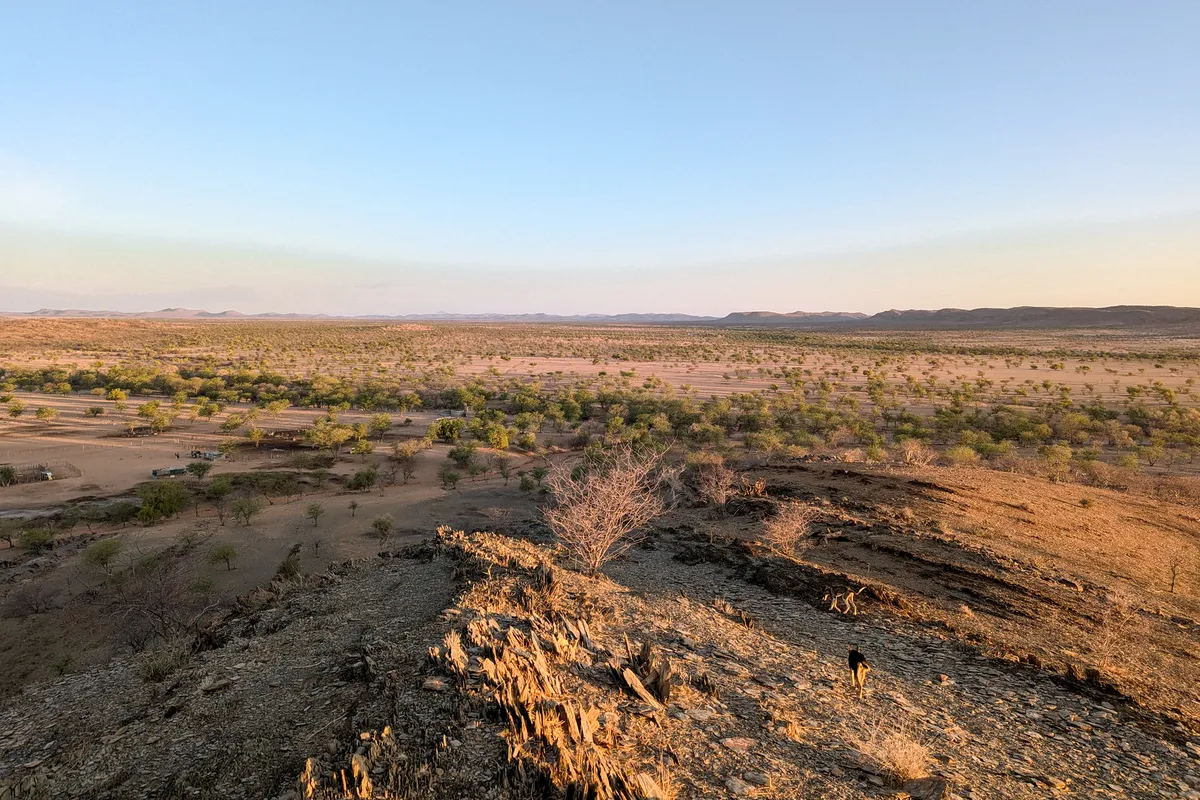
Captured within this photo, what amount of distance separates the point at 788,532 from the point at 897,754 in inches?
389

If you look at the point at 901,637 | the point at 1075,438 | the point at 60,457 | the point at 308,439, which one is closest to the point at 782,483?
the point at 901,637

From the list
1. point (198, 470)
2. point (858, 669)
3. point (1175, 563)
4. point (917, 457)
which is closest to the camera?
point (858, 669)

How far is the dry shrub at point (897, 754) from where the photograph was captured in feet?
22.2

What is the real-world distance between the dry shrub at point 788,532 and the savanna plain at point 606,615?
0.42 ft

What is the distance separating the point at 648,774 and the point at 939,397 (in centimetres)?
5368

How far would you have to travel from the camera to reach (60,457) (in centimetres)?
3266

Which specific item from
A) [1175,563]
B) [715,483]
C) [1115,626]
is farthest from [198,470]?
[1175,563]

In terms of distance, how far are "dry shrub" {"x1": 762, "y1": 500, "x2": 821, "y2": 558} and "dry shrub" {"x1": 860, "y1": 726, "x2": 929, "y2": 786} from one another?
26.9 feet

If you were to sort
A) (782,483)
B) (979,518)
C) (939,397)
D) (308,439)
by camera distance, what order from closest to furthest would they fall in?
1. (979,518)
2. (782,483)
3. (308,439)
4. (939,397)

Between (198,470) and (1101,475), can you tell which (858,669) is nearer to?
(1101,475)

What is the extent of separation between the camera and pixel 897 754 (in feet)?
22.9

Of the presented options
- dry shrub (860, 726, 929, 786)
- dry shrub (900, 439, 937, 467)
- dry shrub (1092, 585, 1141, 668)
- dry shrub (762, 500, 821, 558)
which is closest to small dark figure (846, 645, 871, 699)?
dry shrub (860, 726, 929, 786)

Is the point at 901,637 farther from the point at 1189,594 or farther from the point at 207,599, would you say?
the point at 207,599

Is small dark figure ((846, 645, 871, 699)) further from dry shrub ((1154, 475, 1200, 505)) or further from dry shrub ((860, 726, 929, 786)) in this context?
dry shrub ((1154, 475, 1200, 505))
